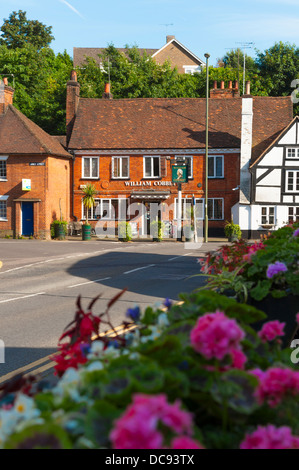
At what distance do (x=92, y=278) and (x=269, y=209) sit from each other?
25.5 metres

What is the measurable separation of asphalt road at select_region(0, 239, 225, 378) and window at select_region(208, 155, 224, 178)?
1451cm

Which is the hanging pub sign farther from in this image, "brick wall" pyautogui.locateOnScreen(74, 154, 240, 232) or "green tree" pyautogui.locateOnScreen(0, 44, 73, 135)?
"green tree" pyautogui.locateOnScreen(0, 44, 73, 135)

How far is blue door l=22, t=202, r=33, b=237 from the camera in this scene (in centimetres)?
4362

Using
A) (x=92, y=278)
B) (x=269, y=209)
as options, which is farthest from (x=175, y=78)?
(x=92, y=278)

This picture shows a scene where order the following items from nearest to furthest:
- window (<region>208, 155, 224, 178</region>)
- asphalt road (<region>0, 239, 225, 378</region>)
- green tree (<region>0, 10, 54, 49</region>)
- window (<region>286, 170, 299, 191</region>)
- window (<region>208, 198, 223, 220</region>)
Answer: asphalt road (<region>0, 239, 225, 378</region>), window (<region>286, 170, 299, 191</region>), window (<region>208, 198, 223, 220</region>), window (<region>208, 155, 224, 178</region>), green tree (<region>0, 10, 54, 49</region>)

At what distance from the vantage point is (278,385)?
6.87 ft

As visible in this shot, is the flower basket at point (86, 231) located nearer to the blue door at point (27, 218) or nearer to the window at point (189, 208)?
the blue door at point (27, 218)

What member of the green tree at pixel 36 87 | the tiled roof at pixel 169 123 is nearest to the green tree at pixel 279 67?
the tiled roof at pixel 169 123

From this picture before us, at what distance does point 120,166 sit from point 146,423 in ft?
150

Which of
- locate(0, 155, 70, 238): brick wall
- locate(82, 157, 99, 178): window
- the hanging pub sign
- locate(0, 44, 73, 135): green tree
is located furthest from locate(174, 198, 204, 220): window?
locate(0, 44, 73, 135): green tree

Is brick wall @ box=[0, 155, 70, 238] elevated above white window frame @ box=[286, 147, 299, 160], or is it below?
below

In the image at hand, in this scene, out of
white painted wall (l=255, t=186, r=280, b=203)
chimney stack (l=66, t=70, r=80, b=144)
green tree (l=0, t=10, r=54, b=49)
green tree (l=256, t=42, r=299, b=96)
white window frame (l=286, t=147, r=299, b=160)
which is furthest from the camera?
green tree (l=0, t=10, r=54, b=49)

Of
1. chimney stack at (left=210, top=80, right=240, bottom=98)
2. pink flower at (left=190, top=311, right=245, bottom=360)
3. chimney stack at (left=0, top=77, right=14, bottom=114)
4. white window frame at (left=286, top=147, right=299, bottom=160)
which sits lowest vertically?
pink flower at (left=190, top=311, right=245, bottom=360)
